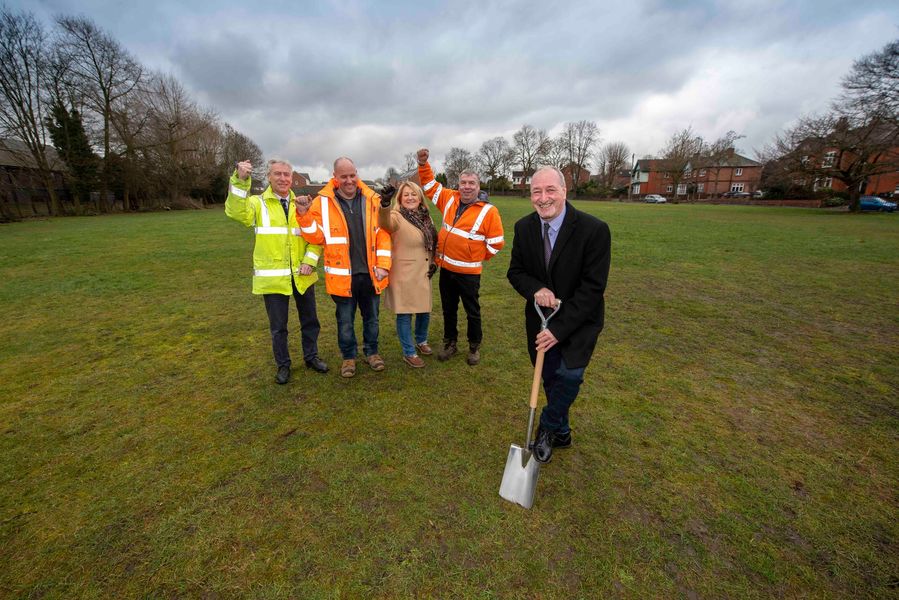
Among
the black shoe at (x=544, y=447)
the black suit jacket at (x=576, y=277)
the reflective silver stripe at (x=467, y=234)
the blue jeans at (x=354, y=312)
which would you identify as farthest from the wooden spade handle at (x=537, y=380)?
the blue jeans at (x=354, y=312)

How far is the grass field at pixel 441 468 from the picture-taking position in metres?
2.13

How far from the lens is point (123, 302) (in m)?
7.03

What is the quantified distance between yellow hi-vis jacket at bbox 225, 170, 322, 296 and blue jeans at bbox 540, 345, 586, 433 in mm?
2624

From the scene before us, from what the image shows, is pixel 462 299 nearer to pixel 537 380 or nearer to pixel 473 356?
pixel 473 356

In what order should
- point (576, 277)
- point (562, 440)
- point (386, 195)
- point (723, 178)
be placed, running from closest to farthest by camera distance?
point (576, 277) < point (562, 440) < point (386, 195) < point (723, 178)

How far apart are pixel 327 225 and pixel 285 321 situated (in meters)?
1.13

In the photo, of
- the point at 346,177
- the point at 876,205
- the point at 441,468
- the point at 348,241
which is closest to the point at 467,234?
the point at 348,241

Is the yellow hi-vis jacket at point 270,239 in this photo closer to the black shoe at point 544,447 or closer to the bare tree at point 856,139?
the black shoe at point 544,447

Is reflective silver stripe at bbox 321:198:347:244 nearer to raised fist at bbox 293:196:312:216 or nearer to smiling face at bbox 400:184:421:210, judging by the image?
raised fist at bbox 293:196:312:216

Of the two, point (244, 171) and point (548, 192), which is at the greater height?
point (244, 171)

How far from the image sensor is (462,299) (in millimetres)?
4598

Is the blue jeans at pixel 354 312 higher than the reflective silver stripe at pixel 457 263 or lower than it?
lower

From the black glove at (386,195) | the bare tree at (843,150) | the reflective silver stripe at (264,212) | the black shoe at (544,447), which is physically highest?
the bare tree at (843,150)

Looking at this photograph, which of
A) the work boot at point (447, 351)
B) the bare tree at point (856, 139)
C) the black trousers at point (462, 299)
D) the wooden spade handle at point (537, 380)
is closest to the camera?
the wooden spade handle at point (537, 380)
